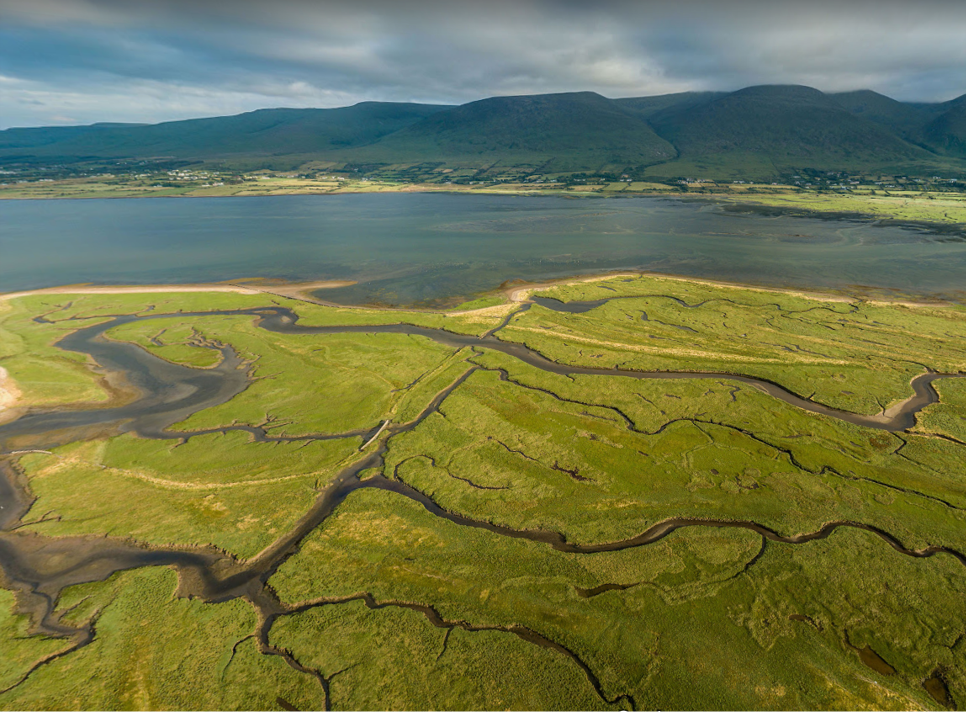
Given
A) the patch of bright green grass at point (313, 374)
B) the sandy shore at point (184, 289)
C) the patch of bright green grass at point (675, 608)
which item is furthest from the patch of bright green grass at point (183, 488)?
the sandy shore at point (184, 289)

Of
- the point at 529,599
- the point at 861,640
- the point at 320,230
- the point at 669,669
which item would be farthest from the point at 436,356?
the point at 320,230

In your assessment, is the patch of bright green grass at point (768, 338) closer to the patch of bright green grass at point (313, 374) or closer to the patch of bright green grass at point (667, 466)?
the patch of bright green grass at point (667, 466)

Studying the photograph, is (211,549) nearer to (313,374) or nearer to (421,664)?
(421,664)

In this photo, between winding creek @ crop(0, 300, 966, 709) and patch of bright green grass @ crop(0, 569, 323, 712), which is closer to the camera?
patch of bright green grass @ crop(0, 569, 323, 712)

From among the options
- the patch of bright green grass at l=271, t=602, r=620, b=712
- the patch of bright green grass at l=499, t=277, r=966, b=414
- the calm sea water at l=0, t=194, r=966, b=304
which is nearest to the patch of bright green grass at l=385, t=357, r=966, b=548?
the patch of bright green grass at l=499, t=277, r=966, b=414

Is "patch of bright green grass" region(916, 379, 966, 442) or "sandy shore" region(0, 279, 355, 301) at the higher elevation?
"sandy shore" region(0, 279, 355, 301)

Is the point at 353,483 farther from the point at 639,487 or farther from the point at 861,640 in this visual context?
the point at 861,640

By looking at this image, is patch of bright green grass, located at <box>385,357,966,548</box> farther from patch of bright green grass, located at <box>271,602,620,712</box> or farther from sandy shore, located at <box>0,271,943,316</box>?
sandy shore, located at <box>0,271,943,316</box>
